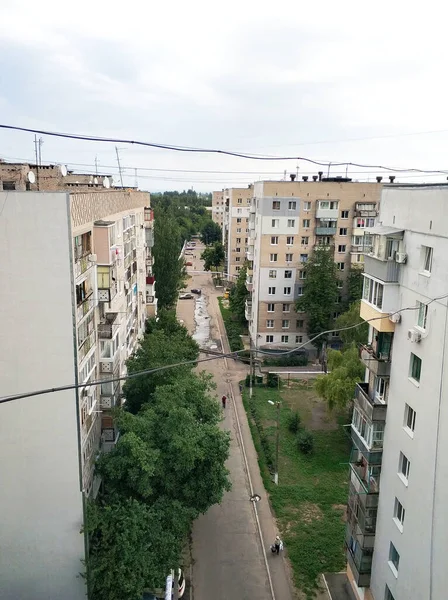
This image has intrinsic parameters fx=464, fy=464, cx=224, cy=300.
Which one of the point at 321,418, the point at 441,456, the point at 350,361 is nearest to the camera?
the point at 441,456

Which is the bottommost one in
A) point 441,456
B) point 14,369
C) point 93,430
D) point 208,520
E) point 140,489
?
point 208,520

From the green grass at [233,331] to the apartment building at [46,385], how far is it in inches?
997

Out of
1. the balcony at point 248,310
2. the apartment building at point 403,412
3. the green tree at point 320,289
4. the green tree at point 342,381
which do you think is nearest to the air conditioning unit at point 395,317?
the apartment building at point 403,412

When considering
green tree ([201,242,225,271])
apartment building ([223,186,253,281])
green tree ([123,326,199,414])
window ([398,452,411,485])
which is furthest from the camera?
green tree ([201,242,225,271])

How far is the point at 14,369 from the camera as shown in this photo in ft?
41.3

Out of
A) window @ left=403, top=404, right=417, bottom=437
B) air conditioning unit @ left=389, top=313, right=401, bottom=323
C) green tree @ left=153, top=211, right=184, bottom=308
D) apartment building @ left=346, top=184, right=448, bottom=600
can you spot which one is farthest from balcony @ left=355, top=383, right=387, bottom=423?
green tree @ left=153, top=211, right=184, bottom=308

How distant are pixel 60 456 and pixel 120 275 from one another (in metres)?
9.21

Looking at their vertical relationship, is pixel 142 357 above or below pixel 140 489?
above

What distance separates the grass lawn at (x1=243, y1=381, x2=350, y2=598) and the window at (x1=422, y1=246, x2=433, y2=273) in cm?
1138

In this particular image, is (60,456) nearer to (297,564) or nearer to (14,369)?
(14,369)

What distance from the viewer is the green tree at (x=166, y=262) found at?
39750 mm

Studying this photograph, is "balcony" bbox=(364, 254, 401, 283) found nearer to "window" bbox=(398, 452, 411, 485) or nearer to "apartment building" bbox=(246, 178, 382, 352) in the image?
"window" bbox=(398, 452, 411, 485)

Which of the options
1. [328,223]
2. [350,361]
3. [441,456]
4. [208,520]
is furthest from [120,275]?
[328,223]

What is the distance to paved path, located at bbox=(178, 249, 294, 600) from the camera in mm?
15445
